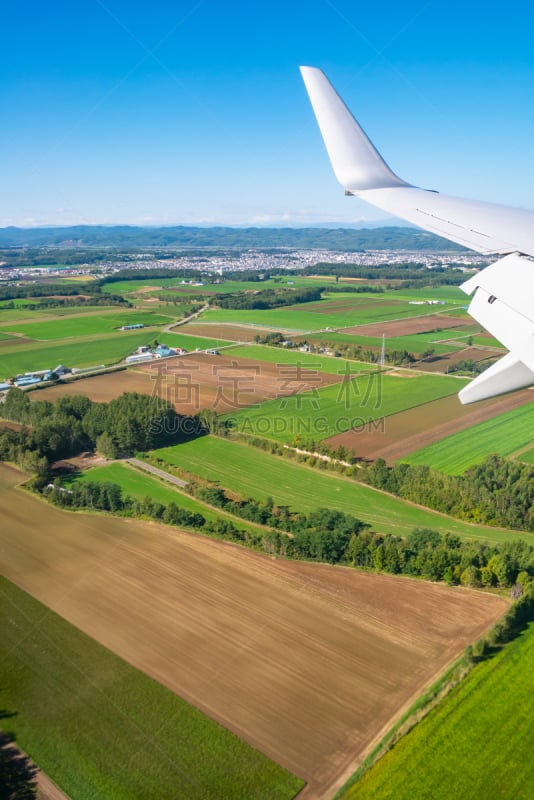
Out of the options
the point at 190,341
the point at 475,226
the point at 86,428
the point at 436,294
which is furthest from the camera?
the point at 436,294

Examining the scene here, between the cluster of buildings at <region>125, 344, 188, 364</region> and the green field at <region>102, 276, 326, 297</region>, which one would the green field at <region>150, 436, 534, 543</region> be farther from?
the green field at <region>102, 276, 326, 297</region>

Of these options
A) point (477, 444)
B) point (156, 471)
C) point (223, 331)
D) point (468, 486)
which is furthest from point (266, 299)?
point (468, 486)

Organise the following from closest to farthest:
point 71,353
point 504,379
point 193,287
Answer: point 504,379
point 71,353
point 193,287

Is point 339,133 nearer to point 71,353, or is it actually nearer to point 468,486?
point 468,486

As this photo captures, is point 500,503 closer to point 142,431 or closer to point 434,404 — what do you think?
point 434,404

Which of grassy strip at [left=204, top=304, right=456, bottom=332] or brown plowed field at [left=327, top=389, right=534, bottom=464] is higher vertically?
grassy strip at [left=204, top=304, right=456, bottom=332]

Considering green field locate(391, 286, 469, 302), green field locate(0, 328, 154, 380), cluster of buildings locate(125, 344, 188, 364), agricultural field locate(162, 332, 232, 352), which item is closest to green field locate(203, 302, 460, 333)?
green field locate(391, 286, 469, 302)

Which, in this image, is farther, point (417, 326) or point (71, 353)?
point (417, 326)
